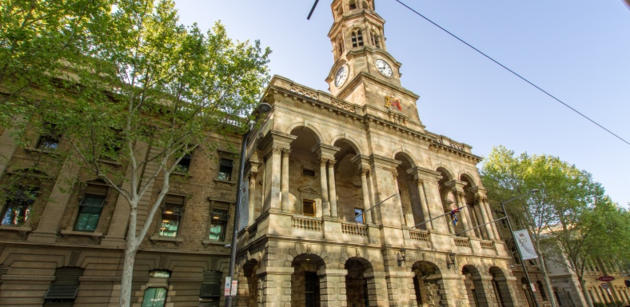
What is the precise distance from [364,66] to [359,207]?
12117mm

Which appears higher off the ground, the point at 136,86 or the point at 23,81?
the point at 136,86

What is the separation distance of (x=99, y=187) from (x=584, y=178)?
131 feet

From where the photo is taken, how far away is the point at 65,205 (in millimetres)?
14320

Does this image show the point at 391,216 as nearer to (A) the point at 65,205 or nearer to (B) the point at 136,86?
(B) the point at 136,86

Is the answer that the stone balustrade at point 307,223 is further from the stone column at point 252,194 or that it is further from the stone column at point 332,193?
the stone column at point 252,194

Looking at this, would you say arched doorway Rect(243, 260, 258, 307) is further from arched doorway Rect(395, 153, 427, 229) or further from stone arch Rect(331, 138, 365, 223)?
arched doorway Rect(395, 153, 427, 229)

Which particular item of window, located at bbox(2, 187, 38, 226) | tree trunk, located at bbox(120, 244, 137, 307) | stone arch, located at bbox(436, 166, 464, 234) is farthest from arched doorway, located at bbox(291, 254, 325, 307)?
window, located at bbox(2, 187, 38, 226)

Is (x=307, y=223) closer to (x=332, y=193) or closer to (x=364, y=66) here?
(x=332, y=193)

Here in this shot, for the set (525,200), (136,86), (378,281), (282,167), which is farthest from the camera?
(525,200)

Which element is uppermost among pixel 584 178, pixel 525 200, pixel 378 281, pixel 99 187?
pixel 584 178

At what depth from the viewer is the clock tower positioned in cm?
2302

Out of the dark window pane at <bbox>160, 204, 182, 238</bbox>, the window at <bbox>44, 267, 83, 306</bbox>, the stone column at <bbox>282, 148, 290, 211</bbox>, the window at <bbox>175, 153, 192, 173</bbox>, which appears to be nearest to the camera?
the window at <bbox>44, 267, 83, 306</bbox>

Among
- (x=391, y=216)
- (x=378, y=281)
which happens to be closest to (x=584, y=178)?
(x=391, y=216)

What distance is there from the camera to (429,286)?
18.0m
